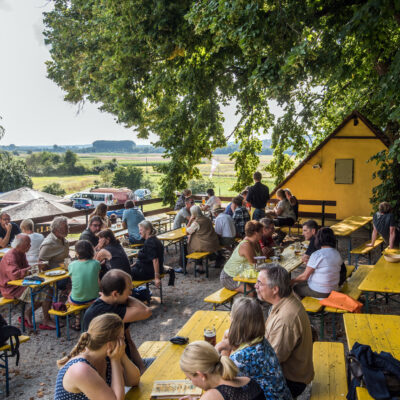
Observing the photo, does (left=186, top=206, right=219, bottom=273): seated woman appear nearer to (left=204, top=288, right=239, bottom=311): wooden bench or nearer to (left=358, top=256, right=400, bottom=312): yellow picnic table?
(left=204, top=288, right=239, bottom=311): wooden bench

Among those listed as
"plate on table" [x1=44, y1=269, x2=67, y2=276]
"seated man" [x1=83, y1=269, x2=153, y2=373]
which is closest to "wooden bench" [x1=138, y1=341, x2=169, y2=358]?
"seated man" [x1=83, y1=269, x2=153, y2=373]

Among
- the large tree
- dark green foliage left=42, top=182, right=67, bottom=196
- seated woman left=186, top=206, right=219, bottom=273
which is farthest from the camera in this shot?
dark green foliage left=42, top=182, right=67, bottom=196

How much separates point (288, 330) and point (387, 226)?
5747 mm

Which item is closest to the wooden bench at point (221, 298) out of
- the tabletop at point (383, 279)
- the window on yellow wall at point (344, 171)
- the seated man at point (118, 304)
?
the tabletop at point (383, 279)

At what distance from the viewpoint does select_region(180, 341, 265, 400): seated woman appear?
2.32 metres

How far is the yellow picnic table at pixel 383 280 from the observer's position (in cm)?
494

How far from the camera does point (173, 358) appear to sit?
3414mm

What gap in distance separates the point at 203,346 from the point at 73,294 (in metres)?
3.71

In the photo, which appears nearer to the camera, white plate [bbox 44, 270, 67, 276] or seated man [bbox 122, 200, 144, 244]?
white plate [bbox 44, 270, 67, 276]

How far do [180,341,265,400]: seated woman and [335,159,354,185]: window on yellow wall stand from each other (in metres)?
11.7

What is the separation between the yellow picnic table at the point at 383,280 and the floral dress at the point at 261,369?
2.70 metres

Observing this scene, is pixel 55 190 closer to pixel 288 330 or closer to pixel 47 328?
pixel 47 328

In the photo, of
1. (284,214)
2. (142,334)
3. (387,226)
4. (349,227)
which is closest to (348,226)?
(349,227)

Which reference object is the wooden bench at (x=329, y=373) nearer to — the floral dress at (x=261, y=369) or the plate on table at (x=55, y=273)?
the floral dress at (x=261, y=369)
